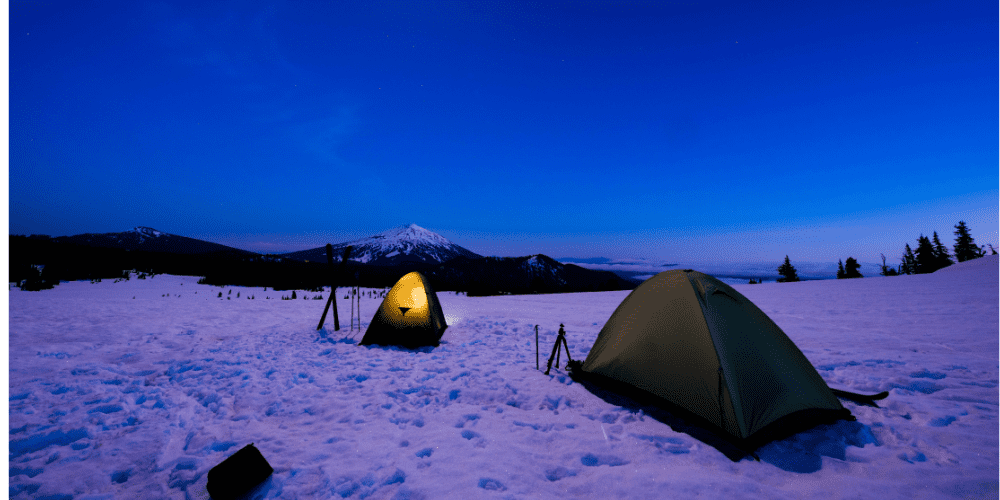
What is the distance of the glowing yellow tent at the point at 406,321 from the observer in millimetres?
9328

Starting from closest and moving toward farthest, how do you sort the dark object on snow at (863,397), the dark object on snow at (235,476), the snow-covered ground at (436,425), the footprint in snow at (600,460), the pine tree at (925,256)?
the dark object on snow at (235,476)
the snow-covered ground at (436,425)
the footprint in snow at (600,460)
the dark object on snow at (863,397)
the pine tree at (925,256)

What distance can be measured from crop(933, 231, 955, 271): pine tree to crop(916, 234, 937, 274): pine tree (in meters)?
0.31

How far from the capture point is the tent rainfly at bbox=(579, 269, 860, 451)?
4.27 metres

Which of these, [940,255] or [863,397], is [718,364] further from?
[940,255]

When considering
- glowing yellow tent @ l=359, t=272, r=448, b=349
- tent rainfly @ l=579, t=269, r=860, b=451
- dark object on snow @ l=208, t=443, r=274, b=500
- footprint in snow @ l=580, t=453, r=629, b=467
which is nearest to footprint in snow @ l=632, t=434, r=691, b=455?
tent rainfly @ l=579, t=269, r=860, b=451

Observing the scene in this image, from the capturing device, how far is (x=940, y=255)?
163 ft

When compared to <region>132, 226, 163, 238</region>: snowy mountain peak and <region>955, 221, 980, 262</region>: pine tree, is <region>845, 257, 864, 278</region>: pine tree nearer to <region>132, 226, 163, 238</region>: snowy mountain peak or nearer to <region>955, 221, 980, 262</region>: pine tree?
<region>955, 221, 980, 262</region>: pine tree

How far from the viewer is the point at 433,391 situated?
6184 mm

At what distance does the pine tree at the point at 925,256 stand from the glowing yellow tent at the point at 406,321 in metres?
73.5

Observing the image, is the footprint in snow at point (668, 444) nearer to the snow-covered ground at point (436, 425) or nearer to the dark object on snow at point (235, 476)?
the snow-covered ground at point (436, 425)

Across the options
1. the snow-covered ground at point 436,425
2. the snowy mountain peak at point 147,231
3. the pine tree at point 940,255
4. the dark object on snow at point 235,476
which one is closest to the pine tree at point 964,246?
the pine tree at point 940,255

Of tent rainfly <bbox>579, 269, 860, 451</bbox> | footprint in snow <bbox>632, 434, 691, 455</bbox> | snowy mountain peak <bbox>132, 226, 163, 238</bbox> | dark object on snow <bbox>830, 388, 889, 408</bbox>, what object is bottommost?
footprint in snow <bbox>632, 434, 691, 455</bbox>

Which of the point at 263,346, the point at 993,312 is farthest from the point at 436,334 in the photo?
the point at 993,312

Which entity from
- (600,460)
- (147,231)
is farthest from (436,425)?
(147,231)
